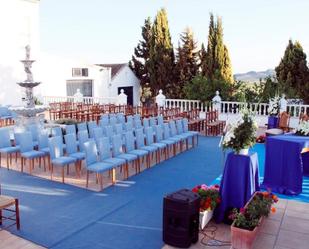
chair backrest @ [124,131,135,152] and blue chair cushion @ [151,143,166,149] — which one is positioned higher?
chair backrest @ [124,131,135,152]

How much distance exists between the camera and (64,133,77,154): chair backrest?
768cm

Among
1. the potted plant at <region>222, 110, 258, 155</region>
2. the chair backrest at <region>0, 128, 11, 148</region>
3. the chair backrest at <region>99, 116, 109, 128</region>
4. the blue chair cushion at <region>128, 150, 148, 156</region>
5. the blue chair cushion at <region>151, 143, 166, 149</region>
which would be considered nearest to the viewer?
the potted plant at <region>222, 110, 258, 155</region>

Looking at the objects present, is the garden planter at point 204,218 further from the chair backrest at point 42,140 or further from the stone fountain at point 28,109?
the stone fountain at point 28,109

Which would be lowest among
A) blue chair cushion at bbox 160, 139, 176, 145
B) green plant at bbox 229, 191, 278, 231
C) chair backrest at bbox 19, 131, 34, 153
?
green plant at bbox 229, 191, 278, 231

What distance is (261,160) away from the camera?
914 cm

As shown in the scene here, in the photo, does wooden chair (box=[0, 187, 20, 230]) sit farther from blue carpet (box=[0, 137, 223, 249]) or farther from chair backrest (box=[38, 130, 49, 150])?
chair backrest (box=[38, 130, 49, 150])

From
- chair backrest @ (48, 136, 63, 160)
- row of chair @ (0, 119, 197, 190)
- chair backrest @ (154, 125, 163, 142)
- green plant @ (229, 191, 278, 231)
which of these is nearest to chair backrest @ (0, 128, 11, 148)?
row of chair @ (0, 119, 197, 190)

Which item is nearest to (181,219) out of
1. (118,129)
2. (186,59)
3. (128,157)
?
(128,157)

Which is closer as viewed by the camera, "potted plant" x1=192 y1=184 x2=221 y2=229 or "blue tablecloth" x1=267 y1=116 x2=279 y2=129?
"potted plant" x1=192 y1=184 x2=221 y2=229

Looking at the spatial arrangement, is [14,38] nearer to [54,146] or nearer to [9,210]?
[54,146]

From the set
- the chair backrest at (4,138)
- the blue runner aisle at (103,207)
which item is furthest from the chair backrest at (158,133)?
the chair backrest at (4,138)

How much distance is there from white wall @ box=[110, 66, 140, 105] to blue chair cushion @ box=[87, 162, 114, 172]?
17.0 meters

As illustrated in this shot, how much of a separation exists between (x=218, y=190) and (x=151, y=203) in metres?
1.25

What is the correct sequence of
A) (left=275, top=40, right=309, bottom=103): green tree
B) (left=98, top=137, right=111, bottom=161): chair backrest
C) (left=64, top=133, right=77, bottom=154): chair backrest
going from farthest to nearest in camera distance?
(left=275, top=40, right=309, bottom=103): green tree, (left=64, top=133, right=77, bottom=154): chair backrest, (left=98, top=137, right=111, bottom=161): chair backrest
